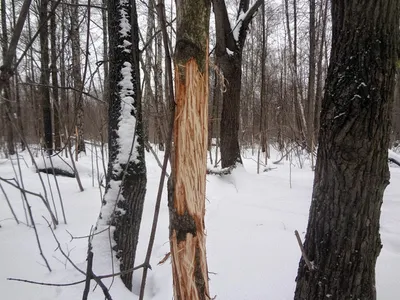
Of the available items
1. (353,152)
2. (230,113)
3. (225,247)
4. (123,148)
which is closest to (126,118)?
(123,148)

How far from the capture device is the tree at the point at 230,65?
4.33 m

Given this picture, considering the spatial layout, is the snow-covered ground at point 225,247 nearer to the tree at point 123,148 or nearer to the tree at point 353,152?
the tree at point 123,148

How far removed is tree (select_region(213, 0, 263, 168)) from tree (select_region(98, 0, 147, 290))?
2719 millimetres

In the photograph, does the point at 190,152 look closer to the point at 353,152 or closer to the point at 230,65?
the point at 353,152

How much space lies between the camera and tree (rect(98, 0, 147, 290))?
1779mm

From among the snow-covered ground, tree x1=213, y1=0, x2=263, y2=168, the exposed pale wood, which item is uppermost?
tree x1=213, y1=0, x2=263, y2=168

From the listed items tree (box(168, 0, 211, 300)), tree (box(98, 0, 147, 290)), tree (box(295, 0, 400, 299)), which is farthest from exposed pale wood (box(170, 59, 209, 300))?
tree (box(98, 0, 147, 290))

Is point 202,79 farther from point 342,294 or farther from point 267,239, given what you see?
point 267,239

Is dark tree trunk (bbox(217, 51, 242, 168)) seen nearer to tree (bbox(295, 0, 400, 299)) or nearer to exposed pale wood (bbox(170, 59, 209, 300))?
tree (bbox(295, 0, 400, 299))

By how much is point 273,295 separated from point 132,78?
62.9 inches

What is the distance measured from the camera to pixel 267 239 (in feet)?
7.00

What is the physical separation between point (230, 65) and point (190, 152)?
3869 millimetres

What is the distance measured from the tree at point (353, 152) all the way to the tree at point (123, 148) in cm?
111

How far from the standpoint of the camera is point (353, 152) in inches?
46.5
